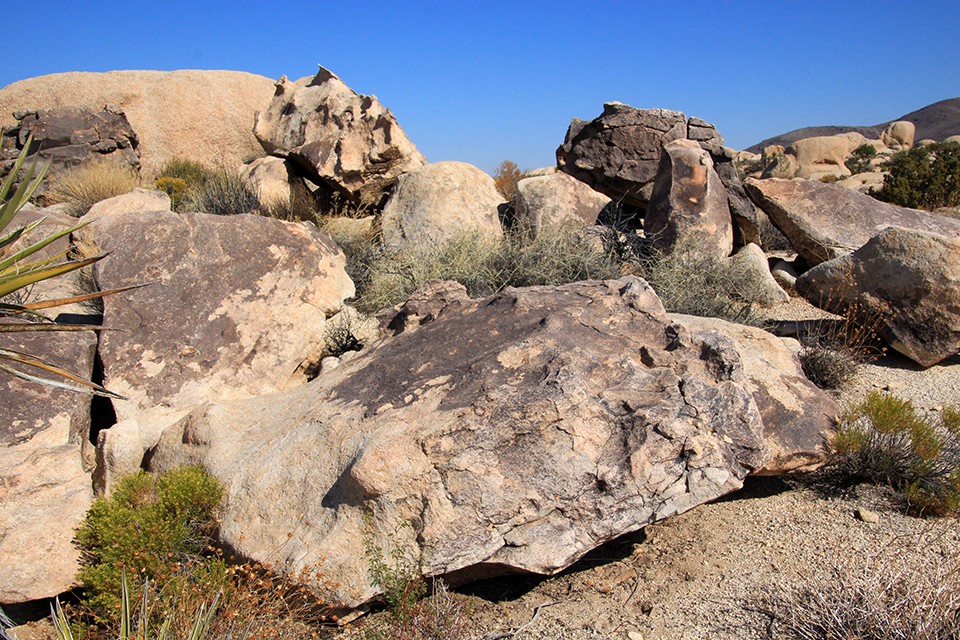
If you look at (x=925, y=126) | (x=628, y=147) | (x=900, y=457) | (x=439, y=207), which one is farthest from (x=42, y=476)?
(x=925, y=126)

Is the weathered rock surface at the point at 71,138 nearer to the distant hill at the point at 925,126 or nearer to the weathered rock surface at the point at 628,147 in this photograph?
the weathered rock surface at the point at 628,147

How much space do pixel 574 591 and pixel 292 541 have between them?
1.25 meters

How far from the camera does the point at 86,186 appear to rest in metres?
8.73

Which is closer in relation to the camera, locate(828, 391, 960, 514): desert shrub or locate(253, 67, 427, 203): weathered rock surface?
locate(828, 391, 960, 514): desert shrub

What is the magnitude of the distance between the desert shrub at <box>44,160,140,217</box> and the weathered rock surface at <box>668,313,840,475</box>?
28.5ft

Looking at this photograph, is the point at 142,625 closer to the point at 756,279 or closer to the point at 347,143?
the point at 756,279

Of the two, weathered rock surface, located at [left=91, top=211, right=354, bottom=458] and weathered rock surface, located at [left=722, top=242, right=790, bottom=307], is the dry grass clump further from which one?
weathered rock surface, located at [left=722, top=242, right=790, bottom=307]

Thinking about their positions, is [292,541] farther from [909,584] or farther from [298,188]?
[298,188]

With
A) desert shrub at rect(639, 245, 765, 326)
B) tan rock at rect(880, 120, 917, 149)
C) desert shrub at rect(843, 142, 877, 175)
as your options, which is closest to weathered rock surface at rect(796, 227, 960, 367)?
desert shrub at rect(639, 245, 765, 326)

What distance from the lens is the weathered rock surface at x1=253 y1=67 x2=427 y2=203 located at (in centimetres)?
787

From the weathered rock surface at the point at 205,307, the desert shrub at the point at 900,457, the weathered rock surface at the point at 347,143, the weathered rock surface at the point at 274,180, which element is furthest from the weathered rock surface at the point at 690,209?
the weathered rock surface at the point at 274,180

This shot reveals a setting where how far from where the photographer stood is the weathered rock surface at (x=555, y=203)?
7176 mm

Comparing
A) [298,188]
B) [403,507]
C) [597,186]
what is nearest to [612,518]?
[403,507]

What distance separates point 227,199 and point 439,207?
2.97 metres
